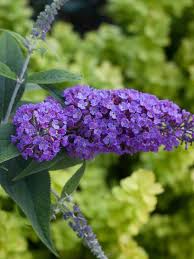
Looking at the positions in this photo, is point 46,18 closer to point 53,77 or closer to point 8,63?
point 53,77

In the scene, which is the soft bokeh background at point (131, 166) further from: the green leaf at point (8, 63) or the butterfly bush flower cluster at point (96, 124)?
the butterfly bush flower cluster at point (96, 124)

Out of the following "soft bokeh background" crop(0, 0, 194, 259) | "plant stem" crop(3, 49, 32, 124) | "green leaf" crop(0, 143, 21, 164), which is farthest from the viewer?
"soft bokeh background" crop(0, 0, 194, 259)

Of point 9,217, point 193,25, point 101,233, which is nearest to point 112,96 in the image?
point 9,217

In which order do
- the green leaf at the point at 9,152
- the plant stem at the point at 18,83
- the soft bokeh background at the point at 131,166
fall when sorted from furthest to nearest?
the soft bokeh background at the point at 131,166, the plant stem at the point at 18,83, the green leaf at the point at 9,152

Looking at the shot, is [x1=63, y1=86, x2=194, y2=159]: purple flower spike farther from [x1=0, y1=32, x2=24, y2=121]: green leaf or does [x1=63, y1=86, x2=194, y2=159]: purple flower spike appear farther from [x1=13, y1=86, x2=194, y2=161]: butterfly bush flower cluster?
[x1=0, y1=32, x2=24, y2=121]: green leaf

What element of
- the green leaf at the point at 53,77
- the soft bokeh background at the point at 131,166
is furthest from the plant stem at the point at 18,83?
the soft bokeh background at the point at 131,166

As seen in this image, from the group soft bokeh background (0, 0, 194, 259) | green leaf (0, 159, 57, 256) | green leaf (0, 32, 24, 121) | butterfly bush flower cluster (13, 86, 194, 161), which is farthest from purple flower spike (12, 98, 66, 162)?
soft bokeh background (0, 0, 194, 259)
